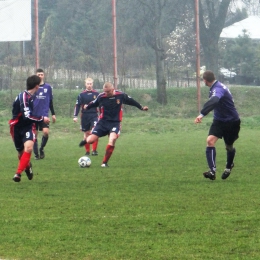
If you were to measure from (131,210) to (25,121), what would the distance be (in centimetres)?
367

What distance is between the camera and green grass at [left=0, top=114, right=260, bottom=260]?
22.2 ft

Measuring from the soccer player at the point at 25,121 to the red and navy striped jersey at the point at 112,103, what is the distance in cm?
296

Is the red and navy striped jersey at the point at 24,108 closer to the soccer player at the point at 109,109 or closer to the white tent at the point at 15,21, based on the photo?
the soccer player at the point at 109,109

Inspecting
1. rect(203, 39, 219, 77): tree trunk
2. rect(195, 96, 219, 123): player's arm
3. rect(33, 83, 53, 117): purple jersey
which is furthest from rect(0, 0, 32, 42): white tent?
rect(195, 96, 219, 123): player's arm

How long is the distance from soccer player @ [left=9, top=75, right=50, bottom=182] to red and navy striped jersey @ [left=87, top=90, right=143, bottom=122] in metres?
2.96

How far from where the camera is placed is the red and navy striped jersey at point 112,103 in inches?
595

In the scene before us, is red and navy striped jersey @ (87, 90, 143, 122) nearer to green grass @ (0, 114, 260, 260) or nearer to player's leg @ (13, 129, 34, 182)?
green grass @ (0, 114, 260, 260)

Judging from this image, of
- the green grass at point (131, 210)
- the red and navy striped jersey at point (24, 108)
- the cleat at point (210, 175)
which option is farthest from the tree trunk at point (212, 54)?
the red and navy striped jersey at point (24, 108)

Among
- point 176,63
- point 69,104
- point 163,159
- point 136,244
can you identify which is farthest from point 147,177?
point 176,63

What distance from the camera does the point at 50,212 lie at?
8945 mm

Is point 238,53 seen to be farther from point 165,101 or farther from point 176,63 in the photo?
point 165,101

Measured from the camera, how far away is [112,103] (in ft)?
49.6

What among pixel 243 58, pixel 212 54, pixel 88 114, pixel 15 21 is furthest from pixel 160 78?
pixel 88 114

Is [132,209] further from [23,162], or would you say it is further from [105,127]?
[105,127]
